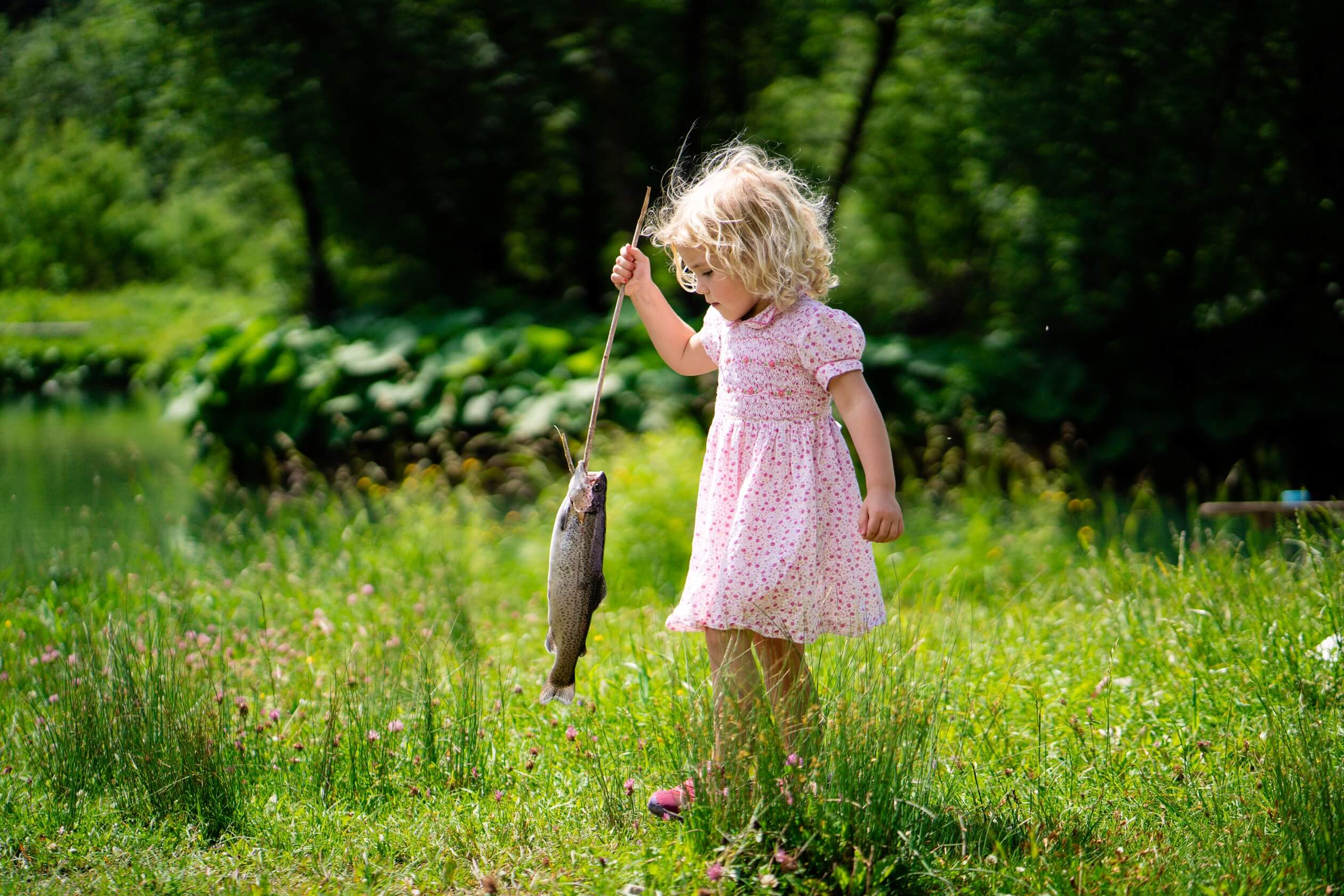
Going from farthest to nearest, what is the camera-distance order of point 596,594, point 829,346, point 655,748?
point 655,748
point 829,346
point 596,594

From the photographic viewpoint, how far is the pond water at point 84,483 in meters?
6.33

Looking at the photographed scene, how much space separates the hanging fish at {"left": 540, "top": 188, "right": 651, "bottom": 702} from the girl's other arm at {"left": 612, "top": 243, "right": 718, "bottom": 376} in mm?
462

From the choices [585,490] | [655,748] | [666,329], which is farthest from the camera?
[666,329]

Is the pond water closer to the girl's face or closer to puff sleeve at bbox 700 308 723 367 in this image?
puff sleeve at bbox 700 308 723 367

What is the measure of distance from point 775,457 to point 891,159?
33.3 ft

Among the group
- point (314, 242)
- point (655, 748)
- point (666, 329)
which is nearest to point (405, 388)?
point (314, 242)

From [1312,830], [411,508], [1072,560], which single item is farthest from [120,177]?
[1312,830]

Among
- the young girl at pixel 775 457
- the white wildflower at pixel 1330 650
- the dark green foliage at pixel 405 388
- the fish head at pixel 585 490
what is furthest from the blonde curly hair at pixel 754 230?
the dark green foliage at pixel 405 388

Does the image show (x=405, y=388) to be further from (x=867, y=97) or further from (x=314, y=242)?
(x=314, y=242)

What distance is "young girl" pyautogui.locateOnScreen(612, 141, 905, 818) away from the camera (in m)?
2.94

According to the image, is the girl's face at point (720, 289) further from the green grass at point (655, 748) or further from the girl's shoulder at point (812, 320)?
the green grass at point (655, 748)

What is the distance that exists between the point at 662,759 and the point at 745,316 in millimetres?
1158

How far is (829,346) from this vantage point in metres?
2.97

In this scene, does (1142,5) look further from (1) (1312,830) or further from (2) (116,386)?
(2) (116,386)
